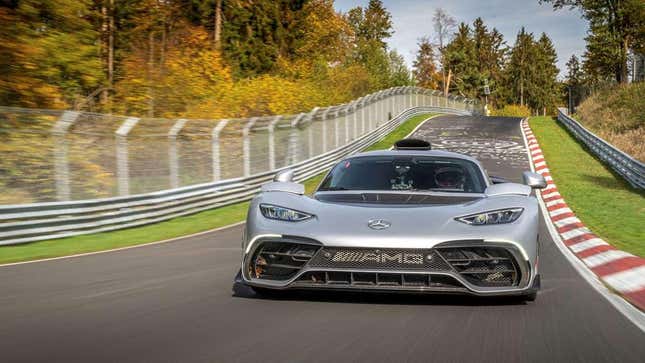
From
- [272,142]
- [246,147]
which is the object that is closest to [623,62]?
[272,142]

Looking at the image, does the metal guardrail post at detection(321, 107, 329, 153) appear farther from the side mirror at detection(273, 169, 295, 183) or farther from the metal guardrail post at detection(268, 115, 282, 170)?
the side mirror at detection(273, 169, 295, 183)

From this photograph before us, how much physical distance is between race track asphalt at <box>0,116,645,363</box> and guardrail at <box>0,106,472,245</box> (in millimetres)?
3976

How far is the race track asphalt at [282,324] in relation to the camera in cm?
455

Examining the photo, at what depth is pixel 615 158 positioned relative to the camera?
2784 centimetres

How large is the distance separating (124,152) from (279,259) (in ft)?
32.5

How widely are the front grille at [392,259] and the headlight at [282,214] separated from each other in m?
0.44

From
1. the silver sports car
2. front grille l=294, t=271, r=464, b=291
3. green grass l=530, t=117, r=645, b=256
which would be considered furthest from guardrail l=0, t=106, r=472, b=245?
green grass l=530, t=117, r=645, b=256

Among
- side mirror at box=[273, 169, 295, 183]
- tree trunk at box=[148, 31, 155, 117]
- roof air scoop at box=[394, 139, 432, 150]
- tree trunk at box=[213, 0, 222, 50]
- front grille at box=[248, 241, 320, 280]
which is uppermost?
tree trunk at box=[213, 0, 222, 50]

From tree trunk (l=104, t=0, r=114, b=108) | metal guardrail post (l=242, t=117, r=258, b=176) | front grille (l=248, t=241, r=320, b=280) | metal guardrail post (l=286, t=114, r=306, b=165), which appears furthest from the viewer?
tree trunk (l=104, t=0, r=114, b=108)

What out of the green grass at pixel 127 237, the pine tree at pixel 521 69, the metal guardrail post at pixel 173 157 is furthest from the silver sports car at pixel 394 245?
the pine tree at pixel 521 69

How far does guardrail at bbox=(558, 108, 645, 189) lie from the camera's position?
23.0 m

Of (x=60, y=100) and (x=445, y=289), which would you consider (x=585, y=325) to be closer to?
(x=445, y=289)

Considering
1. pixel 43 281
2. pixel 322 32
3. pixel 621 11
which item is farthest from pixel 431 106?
pixel 43 281

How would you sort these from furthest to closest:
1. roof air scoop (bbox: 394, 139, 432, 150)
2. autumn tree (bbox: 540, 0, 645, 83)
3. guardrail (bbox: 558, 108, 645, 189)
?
autumn tree (bbox: 540, 0, 645, 83)
guardrail (bbox: 558, 108, 645, 189)
roof air scoop (bbox: 394, 139, 432, 150)
